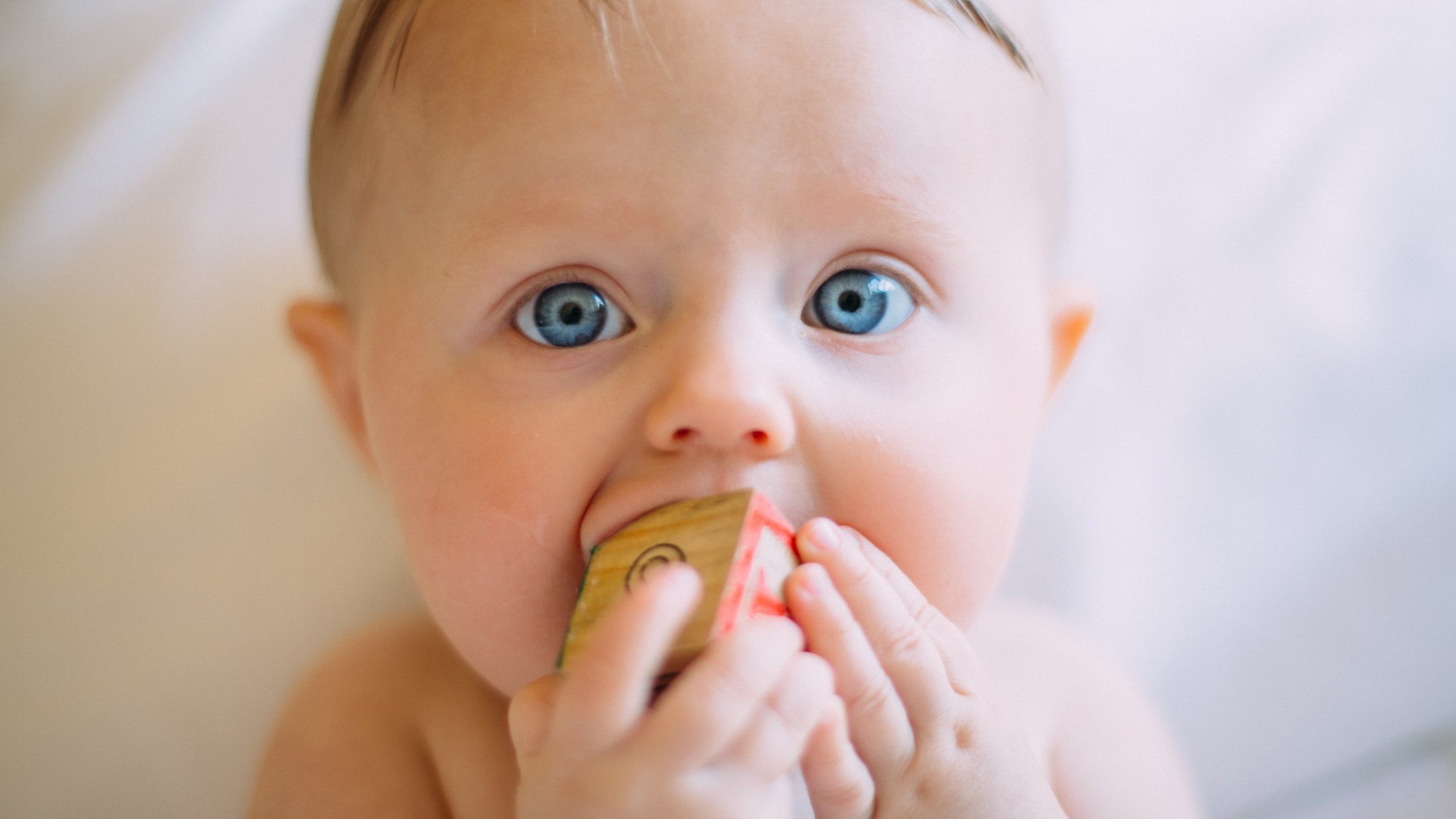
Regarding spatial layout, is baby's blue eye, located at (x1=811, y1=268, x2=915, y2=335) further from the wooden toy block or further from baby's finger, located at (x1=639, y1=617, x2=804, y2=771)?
baby's finger, located at (x1=639, y1=617, x2=804, y2=771)

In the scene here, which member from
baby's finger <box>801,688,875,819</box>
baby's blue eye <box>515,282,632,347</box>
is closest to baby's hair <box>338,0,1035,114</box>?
baby's blue eye <box>515,282,632,347</box>

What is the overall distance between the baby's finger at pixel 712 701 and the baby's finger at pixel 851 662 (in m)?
0.07

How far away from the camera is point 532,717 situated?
0.79 metres

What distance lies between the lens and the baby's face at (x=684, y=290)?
0.89m

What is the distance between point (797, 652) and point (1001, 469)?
30cm

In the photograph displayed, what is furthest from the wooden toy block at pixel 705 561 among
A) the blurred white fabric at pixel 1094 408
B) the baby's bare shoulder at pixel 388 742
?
the blurred white fabric at pixel 1094 408

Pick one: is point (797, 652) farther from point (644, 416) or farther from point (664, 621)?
point (644, 416)

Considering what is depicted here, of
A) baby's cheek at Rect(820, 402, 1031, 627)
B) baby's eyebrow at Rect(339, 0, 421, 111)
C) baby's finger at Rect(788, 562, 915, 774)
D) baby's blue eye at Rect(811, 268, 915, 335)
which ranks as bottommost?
baby's finger at Rect(788, 562, 915, 774)

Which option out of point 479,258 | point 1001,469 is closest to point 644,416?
point 479,258

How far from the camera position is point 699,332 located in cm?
88

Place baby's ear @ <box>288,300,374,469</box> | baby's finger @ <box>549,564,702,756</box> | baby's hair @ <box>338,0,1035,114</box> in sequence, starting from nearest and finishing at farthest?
baby's finger @ <box>549,564,702,756</box> < baby's hair @ <box>338,0,1035,114</box> < baby's ear @ <box>288,300,374,469</box>

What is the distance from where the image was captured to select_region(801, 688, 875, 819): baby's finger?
2.57 ft

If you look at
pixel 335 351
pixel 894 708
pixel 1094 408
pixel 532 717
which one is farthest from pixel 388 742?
pixel 1094 408

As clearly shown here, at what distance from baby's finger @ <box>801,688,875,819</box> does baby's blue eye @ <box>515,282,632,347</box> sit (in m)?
0.36
